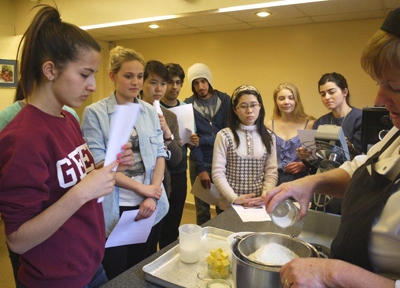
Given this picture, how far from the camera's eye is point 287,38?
10.9ft

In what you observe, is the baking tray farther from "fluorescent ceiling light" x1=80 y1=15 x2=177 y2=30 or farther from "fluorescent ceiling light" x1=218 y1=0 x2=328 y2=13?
"fluorescent ceiling light" x1=80 y1=15 x2=177 y2=30

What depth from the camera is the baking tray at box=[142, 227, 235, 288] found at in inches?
36.7

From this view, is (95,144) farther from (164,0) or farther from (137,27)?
(137,27)

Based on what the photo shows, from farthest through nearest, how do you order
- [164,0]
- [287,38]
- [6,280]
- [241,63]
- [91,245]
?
1. [241,63]
2. [287,38]
3. [164,0]
4. [6,280]
5. [91,245]

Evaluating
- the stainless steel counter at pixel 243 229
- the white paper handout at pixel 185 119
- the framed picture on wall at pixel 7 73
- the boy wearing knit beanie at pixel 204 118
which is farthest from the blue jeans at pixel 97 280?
the framed picture on wall at pixel 7 73

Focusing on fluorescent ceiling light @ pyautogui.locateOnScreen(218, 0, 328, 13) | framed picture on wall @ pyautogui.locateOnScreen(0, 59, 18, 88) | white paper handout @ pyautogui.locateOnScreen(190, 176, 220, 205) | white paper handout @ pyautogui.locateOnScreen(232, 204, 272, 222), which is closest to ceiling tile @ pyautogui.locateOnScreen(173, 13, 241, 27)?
fluorescent ceiling light @ pyautogui.locateOnScreen(218, 0, 328, 13)

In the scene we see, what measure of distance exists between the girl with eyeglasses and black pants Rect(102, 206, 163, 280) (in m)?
0.48

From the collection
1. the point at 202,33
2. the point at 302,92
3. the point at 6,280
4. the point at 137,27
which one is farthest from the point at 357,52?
the point at 6,280

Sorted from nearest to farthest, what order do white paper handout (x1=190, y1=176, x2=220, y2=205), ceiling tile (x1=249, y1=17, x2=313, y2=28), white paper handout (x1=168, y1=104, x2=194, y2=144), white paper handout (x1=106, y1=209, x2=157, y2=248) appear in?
white paper handout (x1=106, y1=209, x2=157, y2=248), white paper handout (x1=190, y1=176, x2=220, y2=205), white paper handout (x1=168, y1=104, x2=194, y2=144), ceiling tile (x1=249, y1=17, x2=313, y2=28)

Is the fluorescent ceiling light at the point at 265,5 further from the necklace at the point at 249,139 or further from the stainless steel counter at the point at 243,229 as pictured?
the stainless steel counter at the point at 243,229

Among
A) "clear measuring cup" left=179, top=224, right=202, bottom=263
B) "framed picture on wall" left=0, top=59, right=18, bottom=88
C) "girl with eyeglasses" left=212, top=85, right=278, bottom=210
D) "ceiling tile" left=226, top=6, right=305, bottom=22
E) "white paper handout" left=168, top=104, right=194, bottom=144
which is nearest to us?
"clear measuring cup" left=179, top=224, right=202, bottom=263

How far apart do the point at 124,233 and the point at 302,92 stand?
8.35ft

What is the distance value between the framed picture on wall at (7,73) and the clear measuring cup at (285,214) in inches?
151

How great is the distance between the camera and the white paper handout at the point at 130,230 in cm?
141
